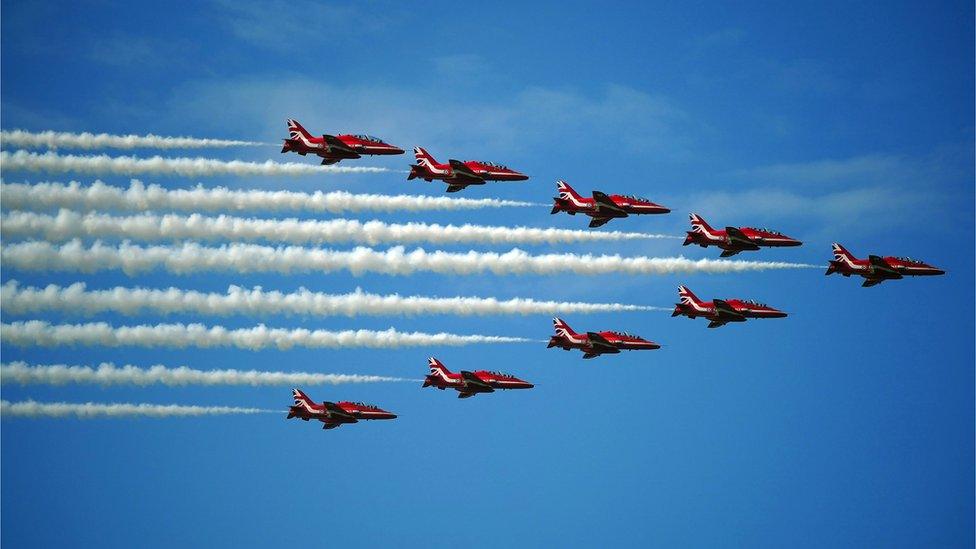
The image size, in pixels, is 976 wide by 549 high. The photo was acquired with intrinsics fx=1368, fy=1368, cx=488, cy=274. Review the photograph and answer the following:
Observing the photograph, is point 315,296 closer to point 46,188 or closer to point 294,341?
point 294,341

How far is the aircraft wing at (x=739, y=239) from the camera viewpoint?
10625 centimetres

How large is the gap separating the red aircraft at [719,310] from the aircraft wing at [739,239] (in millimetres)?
4984

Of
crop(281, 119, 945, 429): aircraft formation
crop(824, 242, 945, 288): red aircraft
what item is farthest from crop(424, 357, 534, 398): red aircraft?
crop(824, 242, 945, 288): red aircraft

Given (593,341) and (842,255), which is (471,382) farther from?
(842,255)

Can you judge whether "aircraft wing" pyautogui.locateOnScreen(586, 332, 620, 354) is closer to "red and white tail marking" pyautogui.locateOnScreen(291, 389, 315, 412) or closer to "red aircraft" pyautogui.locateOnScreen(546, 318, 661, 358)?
"red aircraft" pyautogui.locateOnScreen(546, 318, 661, 358)

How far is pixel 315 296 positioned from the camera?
99250 millimetres

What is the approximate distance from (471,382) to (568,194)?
684 inches

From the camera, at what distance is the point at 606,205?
347ft

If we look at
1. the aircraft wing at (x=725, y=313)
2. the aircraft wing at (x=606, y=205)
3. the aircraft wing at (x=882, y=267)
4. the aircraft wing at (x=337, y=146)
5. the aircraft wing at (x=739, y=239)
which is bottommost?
the aircraft wing at (x=725, y=313)

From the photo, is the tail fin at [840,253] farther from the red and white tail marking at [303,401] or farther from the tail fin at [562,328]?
the red and white tail marking at [303,401]

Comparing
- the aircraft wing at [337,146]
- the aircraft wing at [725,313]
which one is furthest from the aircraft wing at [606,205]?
the aircraft wing at [337,146]

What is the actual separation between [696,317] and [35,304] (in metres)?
50.5

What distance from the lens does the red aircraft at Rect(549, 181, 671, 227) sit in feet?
345

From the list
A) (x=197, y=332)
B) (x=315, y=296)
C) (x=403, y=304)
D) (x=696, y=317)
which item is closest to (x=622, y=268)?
(x=696, y=317)
